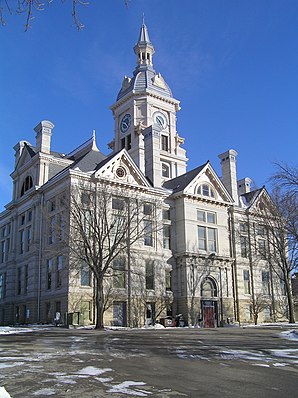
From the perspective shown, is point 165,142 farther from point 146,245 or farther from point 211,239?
point 146,245

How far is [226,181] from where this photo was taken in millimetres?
55469

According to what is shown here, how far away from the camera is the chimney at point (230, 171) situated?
54562 mm

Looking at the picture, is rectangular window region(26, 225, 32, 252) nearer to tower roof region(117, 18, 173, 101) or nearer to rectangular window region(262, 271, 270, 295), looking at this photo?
tower roof region(117, 18, 173, 101)

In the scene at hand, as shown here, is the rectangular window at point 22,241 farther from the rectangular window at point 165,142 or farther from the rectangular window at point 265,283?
the rectangular window at point 265,283

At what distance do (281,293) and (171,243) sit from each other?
58.2 ft

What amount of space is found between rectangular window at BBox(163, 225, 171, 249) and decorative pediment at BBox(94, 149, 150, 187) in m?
5.27

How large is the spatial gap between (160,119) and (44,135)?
19.5 m

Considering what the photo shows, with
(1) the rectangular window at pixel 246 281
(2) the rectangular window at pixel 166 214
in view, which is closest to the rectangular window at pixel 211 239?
(2) the rectangular window at pixel 166 214

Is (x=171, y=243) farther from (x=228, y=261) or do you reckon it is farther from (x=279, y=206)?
(x=279, y=206)

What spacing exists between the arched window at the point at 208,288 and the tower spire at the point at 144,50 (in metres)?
35.7

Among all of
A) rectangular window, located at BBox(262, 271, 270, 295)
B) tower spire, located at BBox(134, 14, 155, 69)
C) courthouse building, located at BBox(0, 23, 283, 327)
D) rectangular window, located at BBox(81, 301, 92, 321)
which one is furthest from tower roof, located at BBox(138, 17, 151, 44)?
rectangular window, located at BBox(81, 301, 92, 321)

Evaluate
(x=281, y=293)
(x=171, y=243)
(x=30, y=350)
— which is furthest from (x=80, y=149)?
(x=30, y=350)

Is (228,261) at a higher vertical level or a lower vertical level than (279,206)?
lower

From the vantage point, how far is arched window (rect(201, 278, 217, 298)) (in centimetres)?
4612
